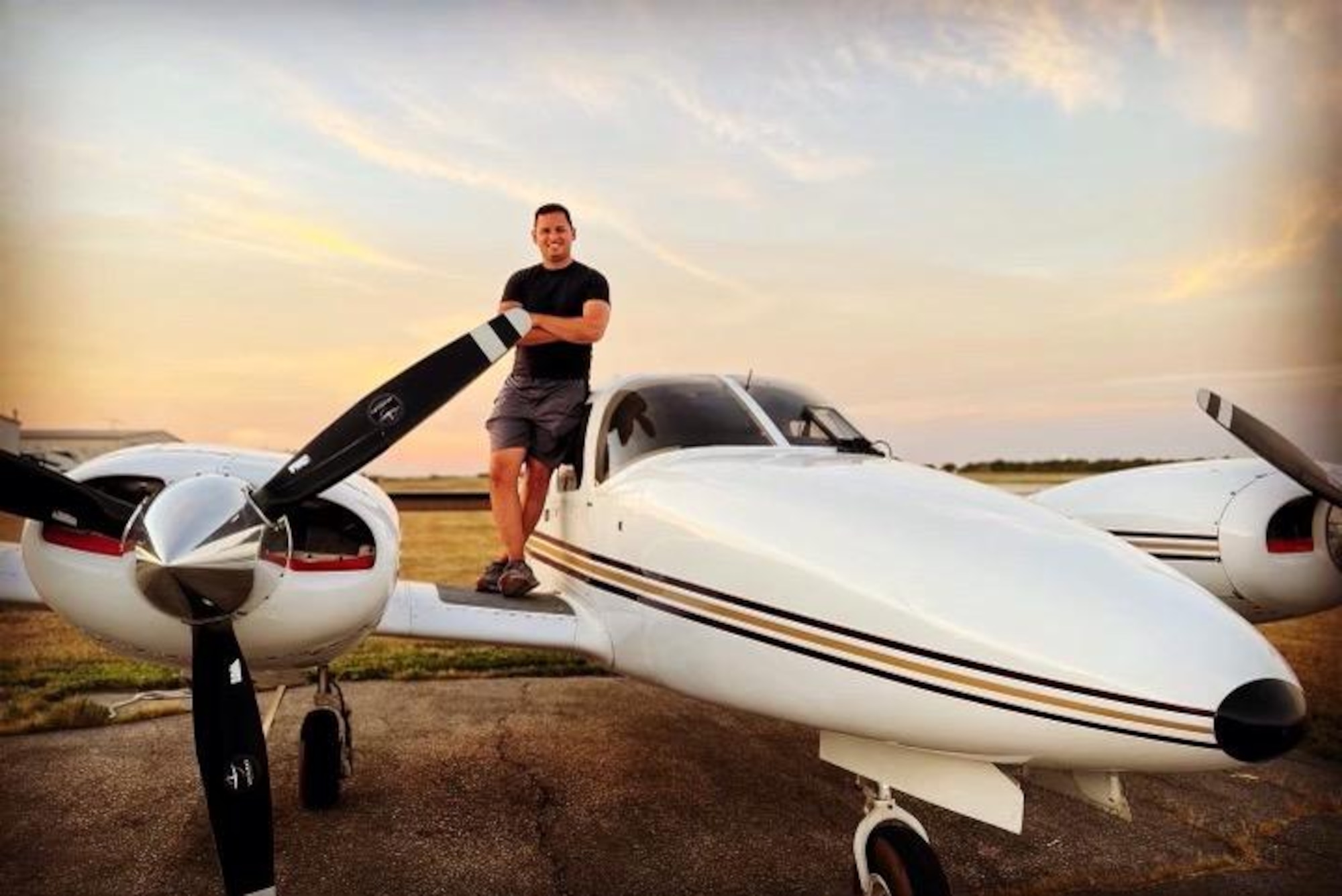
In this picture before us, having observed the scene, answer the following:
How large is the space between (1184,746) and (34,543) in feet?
15.8

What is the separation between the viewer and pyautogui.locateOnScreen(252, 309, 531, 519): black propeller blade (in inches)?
171

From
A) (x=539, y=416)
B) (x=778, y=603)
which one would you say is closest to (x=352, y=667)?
(x=539, y=416)

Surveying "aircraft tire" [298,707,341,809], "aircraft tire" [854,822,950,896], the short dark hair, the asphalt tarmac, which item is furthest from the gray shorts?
"aircraft tire" [854,822,950,896]

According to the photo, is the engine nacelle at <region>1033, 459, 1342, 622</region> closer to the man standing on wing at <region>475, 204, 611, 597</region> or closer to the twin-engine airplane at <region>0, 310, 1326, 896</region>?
the twin-engine airplane at <region>0, 310, 1326, 896</region>

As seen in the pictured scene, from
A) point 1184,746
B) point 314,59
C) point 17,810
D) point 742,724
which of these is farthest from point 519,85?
point 1184,746

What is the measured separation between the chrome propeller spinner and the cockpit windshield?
2.82 meters

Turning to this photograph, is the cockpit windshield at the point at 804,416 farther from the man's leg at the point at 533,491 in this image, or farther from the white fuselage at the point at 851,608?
the man's leg at the point at 533,491

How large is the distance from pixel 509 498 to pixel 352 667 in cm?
500

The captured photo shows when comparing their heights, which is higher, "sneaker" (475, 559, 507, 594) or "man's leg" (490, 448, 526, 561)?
"man's leg" (490, 448, 526, 561)

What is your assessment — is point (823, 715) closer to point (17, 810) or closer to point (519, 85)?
point (17, 810)

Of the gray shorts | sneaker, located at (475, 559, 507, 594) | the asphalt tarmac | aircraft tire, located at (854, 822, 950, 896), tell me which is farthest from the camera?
the gray shorts

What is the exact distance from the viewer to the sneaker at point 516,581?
6270 mm

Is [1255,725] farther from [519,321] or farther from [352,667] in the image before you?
[352,667]

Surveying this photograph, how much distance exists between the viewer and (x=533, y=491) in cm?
671
